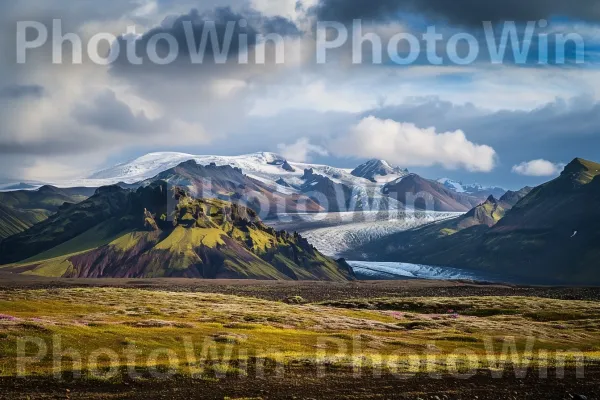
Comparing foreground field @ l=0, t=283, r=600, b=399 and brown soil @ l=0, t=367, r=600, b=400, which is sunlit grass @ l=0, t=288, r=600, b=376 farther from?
brown soil @ l=0, t=367, r=600, b=400

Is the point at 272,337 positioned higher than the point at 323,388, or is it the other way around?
the point at 323,388

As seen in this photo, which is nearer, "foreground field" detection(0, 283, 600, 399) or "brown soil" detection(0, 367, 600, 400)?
"brown soil" detection(0, 367, 600, 400)

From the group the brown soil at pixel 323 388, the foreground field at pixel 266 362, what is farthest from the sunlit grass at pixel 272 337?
the brown soil at pixel 323 388

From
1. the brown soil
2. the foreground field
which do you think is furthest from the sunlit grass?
the brown soil

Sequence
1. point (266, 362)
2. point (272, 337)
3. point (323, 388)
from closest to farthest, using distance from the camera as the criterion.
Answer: point (323, 388) → point (266, 362) → point (272, 337)

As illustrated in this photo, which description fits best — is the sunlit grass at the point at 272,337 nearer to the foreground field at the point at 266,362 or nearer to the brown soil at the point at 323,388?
the foreground field at the point at 266,362

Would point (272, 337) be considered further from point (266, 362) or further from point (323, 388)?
point (323, 388)

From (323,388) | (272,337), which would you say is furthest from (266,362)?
(272,337)

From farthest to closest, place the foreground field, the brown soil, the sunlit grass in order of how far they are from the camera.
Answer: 1. the sunlit grass
2. the foreground field
3. the brown soil

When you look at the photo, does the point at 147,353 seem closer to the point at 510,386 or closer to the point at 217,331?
the point at 217,331

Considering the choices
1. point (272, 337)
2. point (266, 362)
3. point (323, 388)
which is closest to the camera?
point (323, 388)

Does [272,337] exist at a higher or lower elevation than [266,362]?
lower

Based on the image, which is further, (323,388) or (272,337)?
(272,337)

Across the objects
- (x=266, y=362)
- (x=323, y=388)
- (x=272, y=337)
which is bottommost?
(x=272, y=337)
